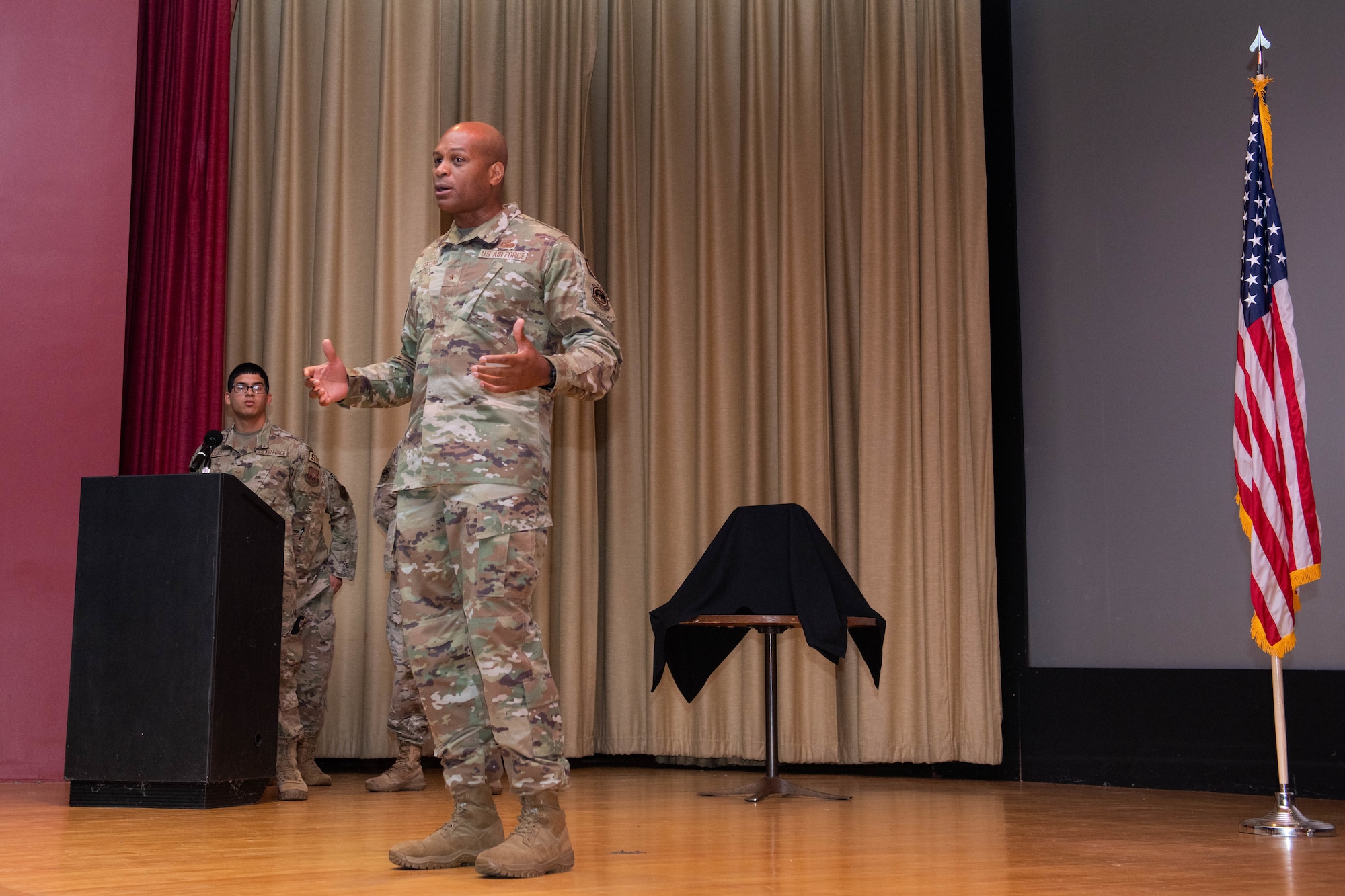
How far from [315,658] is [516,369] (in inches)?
120

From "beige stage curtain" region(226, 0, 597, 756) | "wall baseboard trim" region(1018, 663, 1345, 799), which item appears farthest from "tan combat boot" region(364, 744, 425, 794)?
"wall baseboard trim" region(1018, 663, 1345, 799)

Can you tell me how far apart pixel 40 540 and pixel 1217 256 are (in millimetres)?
4738

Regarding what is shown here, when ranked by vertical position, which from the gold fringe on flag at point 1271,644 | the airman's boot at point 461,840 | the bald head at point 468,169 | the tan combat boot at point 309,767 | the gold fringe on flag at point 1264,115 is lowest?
the tan combat boot at point 309,767

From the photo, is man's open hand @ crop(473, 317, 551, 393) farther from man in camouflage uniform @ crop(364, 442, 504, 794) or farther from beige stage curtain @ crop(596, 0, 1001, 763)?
beige stage curtain @ crop(596, 0, 1001, 763)

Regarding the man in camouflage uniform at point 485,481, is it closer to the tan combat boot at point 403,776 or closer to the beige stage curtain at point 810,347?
the tan combat boot at point 403,776

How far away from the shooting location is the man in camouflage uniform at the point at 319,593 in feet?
15.9

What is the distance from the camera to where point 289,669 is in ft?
15.1

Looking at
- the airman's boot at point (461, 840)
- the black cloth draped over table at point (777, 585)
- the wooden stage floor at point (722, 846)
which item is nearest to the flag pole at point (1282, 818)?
the wooden stage floor at point (722, 846)

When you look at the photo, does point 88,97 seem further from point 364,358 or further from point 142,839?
point 142,839

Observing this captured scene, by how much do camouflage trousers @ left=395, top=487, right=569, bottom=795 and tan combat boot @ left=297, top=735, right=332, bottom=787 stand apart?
93.5 inches

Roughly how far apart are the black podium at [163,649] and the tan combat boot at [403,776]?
0.58 meters

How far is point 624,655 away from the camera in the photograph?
5.45m

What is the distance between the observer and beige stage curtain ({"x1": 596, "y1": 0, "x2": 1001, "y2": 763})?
5.16 m

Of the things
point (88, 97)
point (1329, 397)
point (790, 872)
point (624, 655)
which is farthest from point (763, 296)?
point (790, 872)
